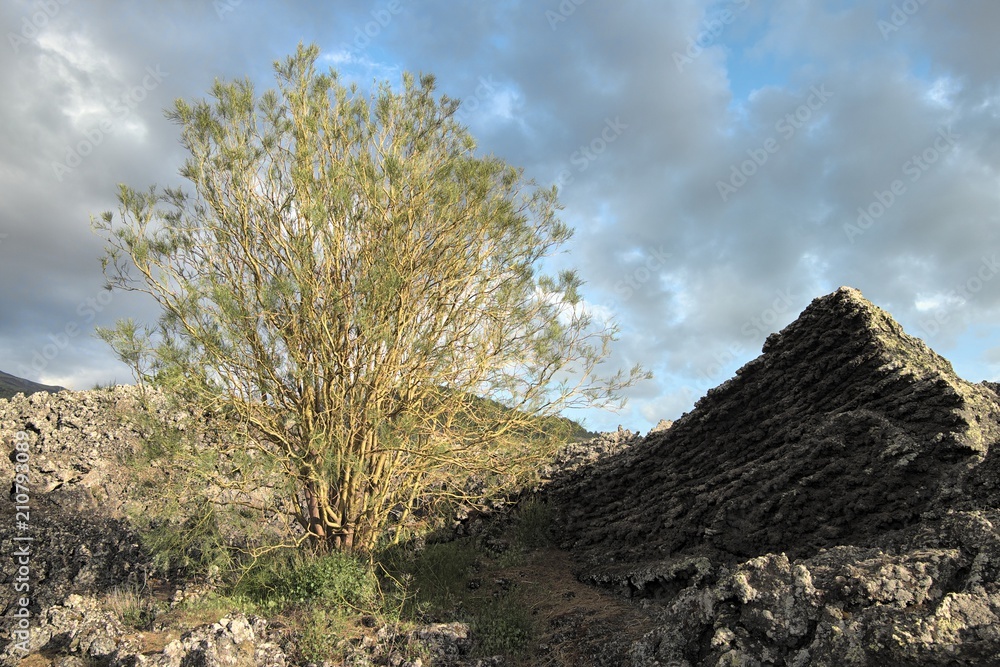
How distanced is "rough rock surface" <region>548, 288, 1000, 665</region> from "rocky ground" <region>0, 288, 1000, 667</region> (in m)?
0.02

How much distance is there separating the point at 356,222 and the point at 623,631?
5.64 meters

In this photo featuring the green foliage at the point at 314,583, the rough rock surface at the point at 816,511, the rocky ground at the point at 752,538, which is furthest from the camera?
the green foliage at the point at 314,583

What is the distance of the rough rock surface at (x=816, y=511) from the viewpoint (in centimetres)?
405

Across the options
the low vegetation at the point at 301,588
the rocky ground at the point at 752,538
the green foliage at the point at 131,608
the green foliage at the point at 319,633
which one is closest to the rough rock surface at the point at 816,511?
the rocky ground at the point at 752,538

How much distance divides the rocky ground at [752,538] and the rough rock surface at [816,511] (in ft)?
0.06

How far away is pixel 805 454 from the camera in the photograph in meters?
7.00

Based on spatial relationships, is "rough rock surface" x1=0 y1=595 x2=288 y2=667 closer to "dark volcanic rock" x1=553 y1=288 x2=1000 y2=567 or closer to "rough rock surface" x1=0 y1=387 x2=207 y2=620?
"rough rock surface" x1=0 y1=387 x2=207 y2=620

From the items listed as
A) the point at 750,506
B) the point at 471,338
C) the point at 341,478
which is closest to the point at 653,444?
the point at 750,506

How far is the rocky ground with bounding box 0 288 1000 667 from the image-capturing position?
4.17 meters

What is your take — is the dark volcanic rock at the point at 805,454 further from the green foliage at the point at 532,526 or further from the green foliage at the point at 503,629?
the green foliage at the point at 503,629

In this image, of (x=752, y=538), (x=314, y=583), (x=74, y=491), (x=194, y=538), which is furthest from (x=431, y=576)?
(x=74, y=491)

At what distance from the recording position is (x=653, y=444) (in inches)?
382

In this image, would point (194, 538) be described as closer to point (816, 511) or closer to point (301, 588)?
point (301, 588)

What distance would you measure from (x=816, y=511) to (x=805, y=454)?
30.9 inches
